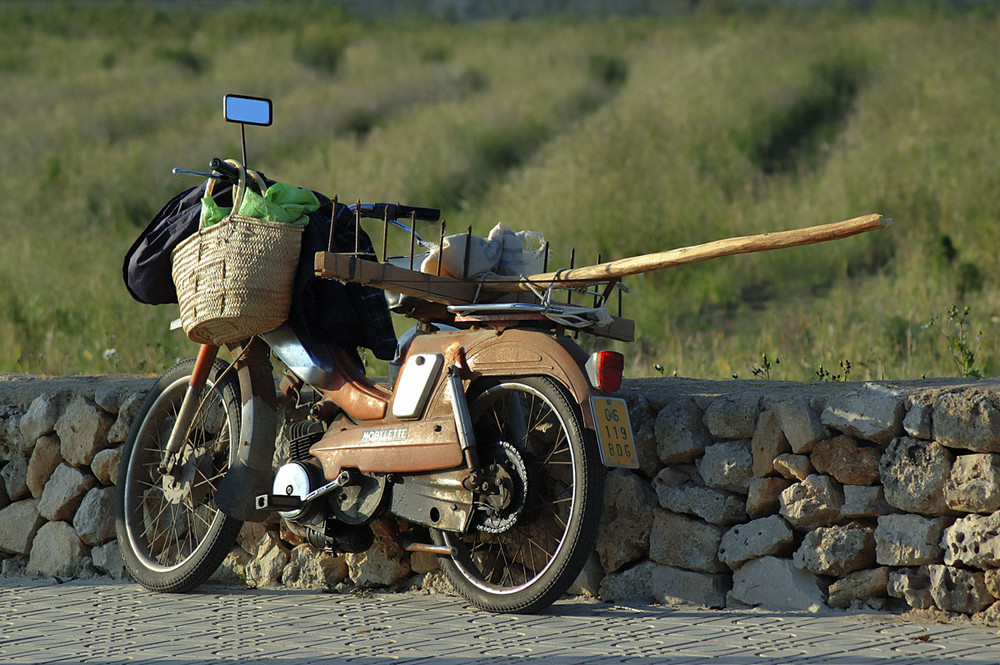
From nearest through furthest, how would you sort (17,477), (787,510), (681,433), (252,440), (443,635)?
(443,635) < (787,510) < (681,433) < (252,440) < (17,477)

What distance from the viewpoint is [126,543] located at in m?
5.34

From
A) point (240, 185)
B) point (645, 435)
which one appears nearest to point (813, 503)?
point (645, 435)

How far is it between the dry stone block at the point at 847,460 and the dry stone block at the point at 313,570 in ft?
6.88

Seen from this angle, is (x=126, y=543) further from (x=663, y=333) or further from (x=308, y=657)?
(x=663, y=333)

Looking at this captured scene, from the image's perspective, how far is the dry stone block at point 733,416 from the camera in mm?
4566

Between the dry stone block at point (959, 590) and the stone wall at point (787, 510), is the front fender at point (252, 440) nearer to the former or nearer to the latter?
the stone wall at point (787, 510)

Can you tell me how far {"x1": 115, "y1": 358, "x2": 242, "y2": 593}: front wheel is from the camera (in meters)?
5.11

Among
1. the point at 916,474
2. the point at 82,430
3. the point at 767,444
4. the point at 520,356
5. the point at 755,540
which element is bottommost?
the point at 755,540

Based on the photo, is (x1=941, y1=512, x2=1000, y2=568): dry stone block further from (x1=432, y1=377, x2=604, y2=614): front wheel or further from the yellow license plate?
(x1=432, y1=377, x2=604, y2=614): front wheel

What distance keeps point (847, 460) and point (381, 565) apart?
6.50 ft

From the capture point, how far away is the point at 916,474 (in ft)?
13.8

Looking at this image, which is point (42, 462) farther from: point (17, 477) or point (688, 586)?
point (688, 586)

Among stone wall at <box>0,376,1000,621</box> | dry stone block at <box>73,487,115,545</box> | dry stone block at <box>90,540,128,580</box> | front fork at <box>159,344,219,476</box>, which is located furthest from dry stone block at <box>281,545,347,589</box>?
dry stone block at <box>73,487,115,545</box>

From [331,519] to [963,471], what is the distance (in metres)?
2.38
